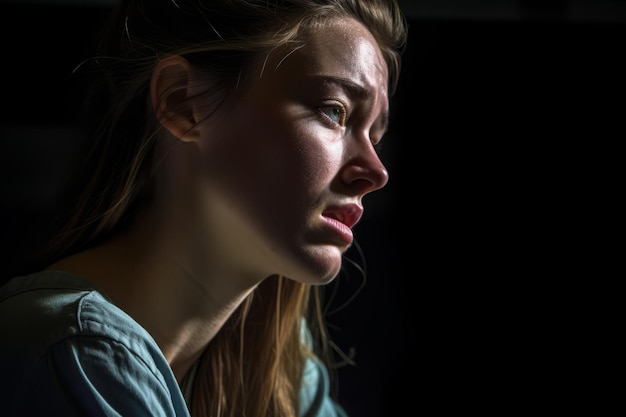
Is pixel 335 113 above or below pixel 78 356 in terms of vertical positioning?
above

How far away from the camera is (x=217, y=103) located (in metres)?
0.54

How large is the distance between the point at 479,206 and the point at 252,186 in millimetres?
408

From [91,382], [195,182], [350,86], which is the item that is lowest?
[91,382]

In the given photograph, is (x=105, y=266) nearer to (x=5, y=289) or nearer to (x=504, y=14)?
(x=5, y=289)

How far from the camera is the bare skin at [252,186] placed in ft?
1.72

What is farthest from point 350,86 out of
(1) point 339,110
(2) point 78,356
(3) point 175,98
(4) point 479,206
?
(4) point 479,206

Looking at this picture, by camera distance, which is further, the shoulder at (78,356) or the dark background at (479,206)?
the dark background at (479,206)

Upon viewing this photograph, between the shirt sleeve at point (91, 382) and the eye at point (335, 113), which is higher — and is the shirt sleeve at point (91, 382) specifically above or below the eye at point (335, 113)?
below

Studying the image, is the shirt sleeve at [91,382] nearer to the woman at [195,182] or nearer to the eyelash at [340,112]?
the woman at [195,182]

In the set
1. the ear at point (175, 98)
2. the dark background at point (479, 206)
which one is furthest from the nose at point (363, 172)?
the dark background at point (479, 206)

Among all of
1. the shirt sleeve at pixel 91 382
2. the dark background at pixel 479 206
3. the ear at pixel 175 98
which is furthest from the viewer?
the dark background at pixel 479 206

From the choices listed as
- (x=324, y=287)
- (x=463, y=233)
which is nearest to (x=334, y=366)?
(x=324, y=287)

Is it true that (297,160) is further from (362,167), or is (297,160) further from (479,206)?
(479,206)

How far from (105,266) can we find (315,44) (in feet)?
0.72
